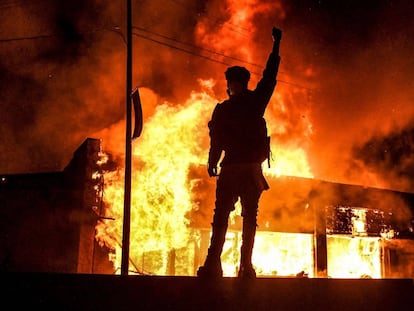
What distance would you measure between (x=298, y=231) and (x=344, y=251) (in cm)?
349

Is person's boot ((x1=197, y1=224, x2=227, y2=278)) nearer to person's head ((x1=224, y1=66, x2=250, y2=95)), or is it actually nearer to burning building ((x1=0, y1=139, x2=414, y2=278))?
person's head ((x1=224, y1=66, x2=250, y2=95))

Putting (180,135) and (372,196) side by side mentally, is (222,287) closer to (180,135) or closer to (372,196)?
(180,135)

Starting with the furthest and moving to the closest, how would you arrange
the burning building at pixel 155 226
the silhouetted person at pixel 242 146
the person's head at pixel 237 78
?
the burning building at pixel 155 226 → the person's head at pixel 237 78 → the silhouetted person at pixel 242 146

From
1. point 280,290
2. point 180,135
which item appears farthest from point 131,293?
point 180,135

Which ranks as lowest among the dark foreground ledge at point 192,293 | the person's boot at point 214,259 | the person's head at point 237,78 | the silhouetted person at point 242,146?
the dark foreground ledge at point 192,293

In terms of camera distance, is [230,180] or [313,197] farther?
[313,197]

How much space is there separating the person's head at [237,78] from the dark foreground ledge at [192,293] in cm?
216

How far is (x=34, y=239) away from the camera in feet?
51.1

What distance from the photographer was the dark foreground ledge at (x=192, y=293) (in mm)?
3162

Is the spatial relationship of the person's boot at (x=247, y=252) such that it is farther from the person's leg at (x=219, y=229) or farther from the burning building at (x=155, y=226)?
the burning building at (x=155, y=226)

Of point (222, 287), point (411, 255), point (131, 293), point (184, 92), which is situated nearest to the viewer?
point (131, 293)

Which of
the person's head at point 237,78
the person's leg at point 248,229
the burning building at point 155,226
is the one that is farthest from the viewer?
the burning building at point 155,226

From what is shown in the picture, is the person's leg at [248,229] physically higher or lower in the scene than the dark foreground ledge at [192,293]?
higher

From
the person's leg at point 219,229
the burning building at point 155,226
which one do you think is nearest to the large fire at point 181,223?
the burning building at point 155,226
